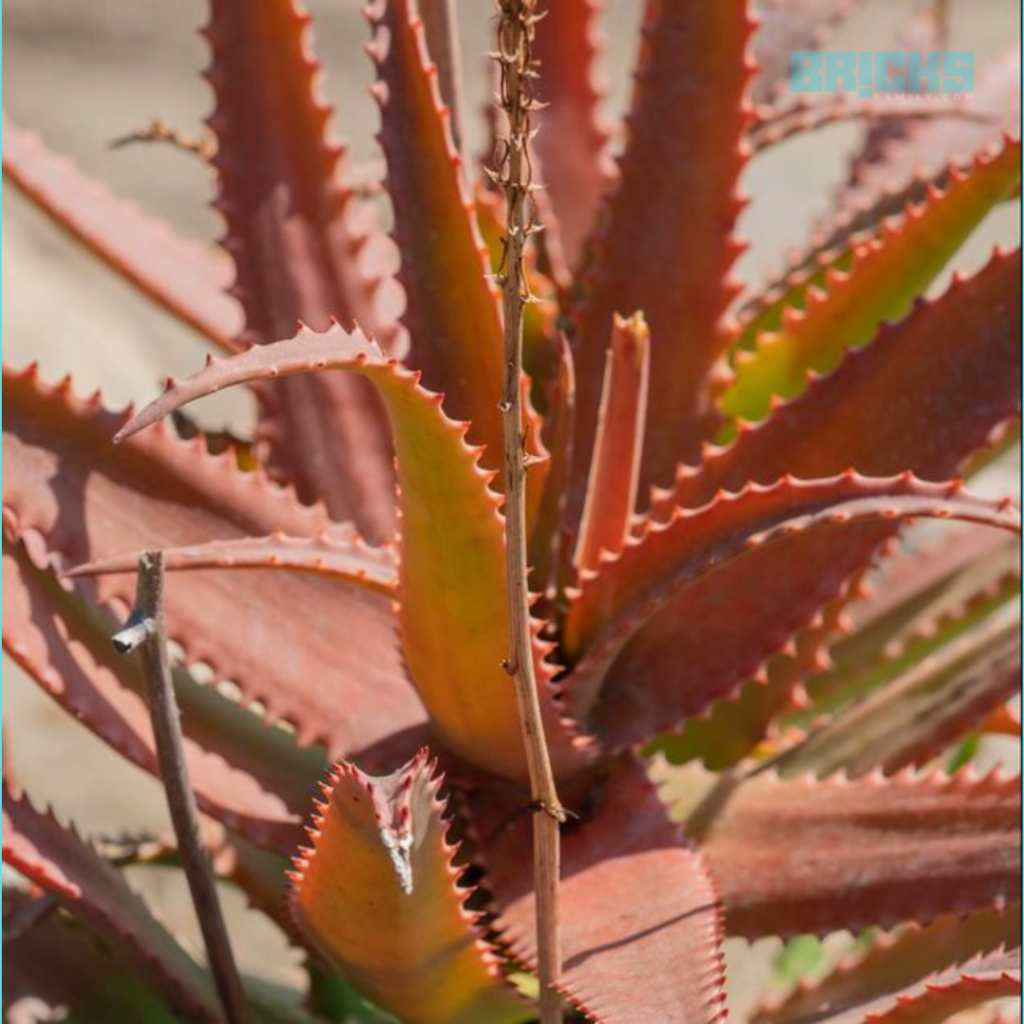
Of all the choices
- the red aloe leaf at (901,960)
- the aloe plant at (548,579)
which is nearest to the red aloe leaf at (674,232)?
the aloe plant at (548,579)

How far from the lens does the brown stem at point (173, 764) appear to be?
54 cm

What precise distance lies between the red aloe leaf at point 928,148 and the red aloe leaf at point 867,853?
373 mm

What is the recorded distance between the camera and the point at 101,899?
0.69 metres

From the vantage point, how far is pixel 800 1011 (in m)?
0.80

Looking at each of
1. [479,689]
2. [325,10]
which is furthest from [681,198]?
[325,10]

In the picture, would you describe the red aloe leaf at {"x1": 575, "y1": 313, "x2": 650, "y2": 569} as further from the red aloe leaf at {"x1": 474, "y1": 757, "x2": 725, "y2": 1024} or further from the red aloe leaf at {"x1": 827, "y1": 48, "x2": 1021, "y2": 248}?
the red aloe leaf at {"x1": 827, "y1": 48, "x2": 1021, "y2": 248}

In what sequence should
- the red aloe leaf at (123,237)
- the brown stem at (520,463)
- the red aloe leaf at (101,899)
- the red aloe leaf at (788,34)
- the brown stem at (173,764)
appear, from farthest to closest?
1. the red aloe leaf at (788,34)
2. the red aloe leaf at (123,237)
3. the red aloe leaf at (101,899)
4. the brown stem at (173,764)
5. the brown stem at (520,463)

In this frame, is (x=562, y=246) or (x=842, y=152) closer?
(x=562, y=246)

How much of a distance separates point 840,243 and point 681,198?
218 millimetres

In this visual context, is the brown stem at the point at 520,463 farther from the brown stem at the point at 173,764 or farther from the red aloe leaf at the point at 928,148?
the red aloe leaf at the point at 928,148

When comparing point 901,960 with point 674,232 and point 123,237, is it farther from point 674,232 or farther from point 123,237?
point 123,237

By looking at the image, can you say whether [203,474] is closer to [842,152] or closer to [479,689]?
[479,689]

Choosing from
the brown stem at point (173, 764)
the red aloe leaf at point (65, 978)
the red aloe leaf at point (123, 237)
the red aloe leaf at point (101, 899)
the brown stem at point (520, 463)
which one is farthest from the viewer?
the red aloe leaf at point (123, 237)

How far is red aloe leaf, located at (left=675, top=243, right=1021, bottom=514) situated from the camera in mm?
747
